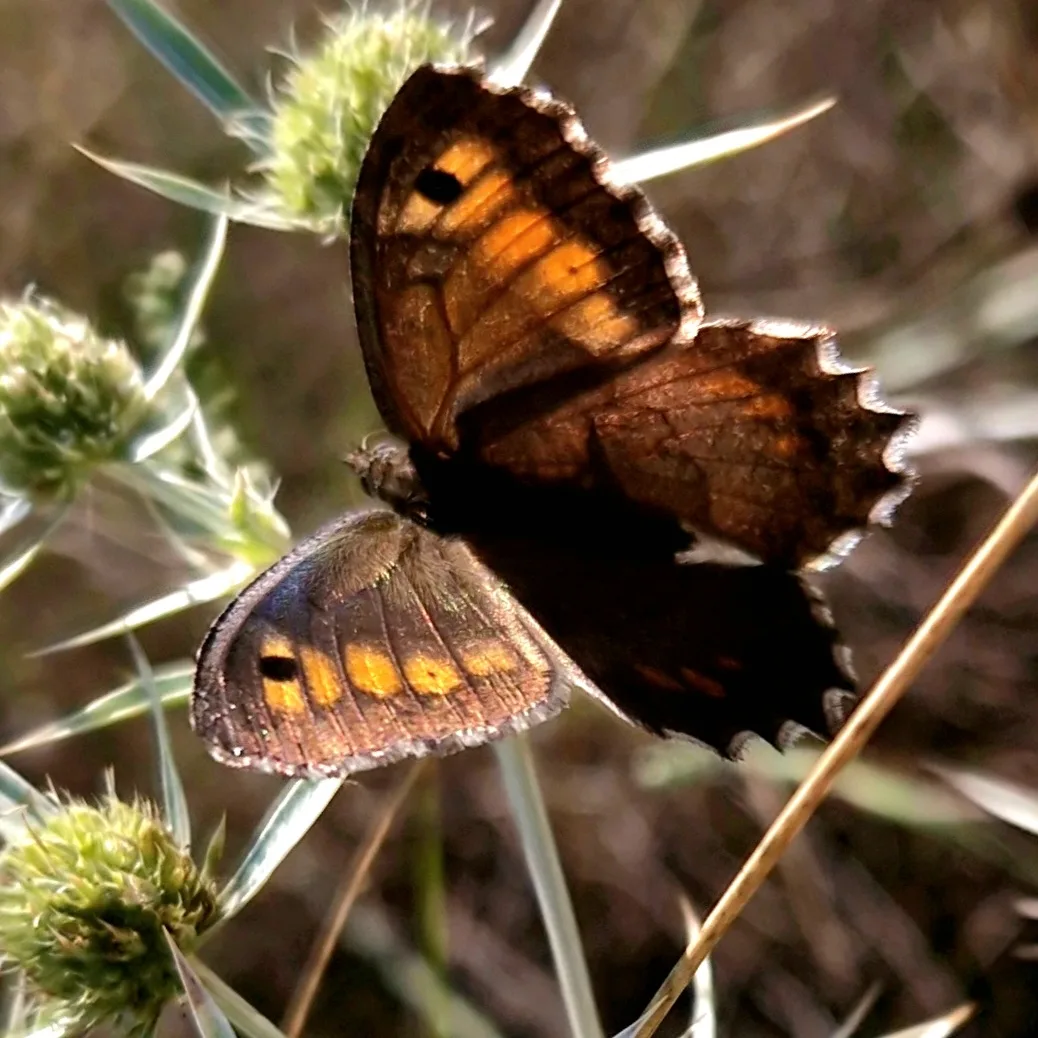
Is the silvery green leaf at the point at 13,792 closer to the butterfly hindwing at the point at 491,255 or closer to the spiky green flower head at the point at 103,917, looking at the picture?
the spiky green flower head at the point at 103,917

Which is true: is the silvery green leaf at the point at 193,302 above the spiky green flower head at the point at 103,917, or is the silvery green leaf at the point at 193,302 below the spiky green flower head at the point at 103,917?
above

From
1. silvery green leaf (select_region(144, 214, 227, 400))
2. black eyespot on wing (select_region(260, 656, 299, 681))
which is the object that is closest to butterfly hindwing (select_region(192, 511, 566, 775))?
black eyespot on wing (select_region(260, 656, 299, 681))

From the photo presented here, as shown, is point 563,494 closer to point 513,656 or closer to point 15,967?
point 513,656

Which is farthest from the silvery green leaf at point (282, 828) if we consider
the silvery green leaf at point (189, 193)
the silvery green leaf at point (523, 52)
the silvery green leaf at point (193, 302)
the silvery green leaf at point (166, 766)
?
the silvery green leaf at point (523, 52)

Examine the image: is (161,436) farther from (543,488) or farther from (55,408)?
(543,488)

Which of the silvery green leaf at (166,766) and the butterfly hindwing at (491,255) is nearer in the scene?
the butterfly hindwing at (491,255)

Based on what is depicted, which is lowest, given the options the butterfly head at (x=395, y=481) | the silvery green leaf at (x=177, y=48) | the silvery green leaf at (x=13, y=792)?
the silvery green leaf at (x=13, y=792)
